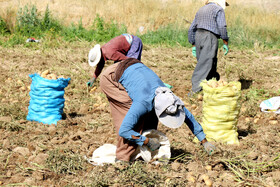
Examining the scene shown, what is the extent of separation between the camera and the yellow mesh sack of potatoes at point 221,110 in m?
3.95

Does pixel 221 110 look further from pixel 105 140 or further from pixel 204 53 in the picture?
pixel 204 53

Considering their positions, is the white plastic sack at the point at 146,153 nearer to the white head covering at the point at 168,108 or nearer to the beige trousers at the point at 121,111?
the beige trousers at the point at 121,111

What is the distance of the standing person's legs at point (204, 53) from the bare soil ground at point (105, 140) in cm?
39

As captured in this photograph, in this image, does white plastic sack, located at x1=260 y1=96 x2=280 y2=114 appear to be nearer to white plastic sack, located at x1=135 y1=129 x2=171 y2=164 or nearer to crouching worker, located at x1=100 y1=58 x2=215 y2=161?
crouching worker, located at x1=100 y1=58 x2=215 y2=161

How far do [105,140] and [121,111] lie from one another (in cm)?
72

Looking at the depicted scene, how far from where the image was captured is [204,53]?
5699mm

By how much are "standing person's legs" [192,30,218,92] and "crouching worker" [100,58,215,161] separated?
94.8 inches

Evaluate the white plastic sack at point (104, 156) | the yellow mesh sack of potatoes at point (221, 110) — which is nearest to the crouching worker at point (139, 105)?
the white plastic sack at point (104, 156)

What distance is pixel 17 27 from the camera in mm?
9617

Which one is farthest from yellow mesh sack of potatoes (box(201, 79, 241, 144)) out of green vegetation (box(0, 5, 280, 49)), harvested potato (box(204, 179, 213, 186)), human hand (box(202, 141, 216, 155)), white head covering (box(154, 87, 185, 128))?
green vegetation (box(0, 5, 280, 49))

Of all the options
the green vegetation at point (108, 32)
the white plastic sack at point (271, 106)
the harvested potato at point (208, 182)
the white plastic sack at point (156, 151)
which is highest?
the white plastic sack at point (156, 151)

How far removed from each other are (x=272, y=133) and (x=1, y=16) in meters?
→ 8.22

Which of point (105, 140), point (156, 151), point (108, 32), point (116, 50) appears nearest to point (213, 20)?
point (116, 50)

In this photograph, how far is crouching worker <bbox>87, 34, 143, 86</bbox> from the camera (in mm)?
4262
